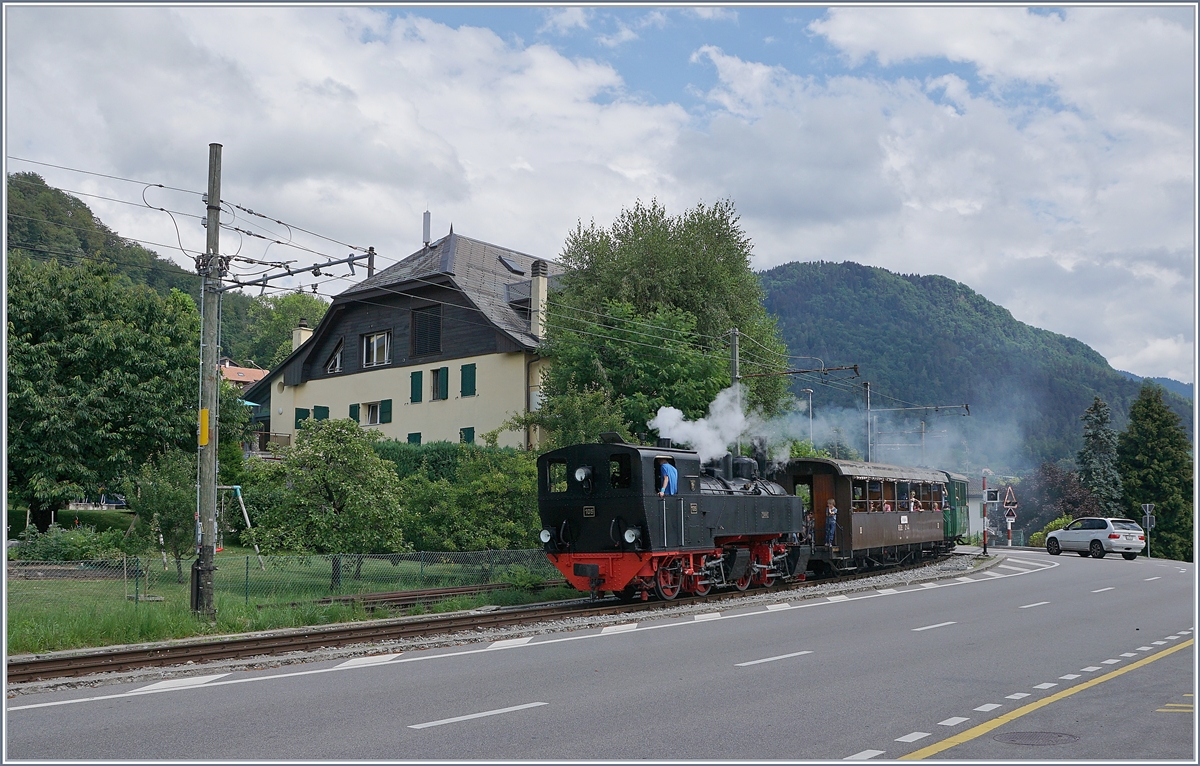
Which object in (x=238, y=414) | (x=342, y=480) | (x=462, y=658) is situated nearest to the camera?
(x=462, y=658)

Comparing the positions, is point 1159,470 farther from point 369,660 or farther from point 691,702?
point 691,702

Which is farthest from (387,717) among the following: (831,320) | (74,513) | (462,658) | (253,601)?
(831,320)

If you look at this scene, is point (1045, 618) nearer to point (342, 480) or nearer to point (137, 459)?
point (342, 480)

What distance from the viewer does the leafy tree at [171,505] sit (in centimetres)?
2167

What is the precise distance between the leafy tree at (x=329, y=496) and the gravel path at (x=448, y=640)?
11.3ft

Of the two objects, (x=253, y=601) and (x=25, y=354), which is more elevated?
(x=25, y=354)

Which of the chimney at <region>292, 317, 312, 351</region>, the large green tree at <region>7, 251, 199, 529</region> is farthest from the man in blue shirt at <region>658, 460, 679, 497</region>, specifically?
the chimney at <region>292, 317, 312, 351</region>

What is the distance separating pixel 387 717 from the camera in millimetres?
8836

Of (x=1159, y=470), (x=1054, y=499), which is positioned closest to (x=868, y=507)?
(x=1159, y=470)

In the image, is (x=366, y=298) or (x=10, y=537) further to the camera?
(x=366, y=298)

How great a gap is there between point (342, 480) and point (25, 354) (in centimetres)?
1328

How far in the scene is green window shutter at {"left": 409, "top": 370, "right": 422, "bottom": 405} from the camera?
41.8 m

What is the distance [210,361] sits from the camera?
16.7 m

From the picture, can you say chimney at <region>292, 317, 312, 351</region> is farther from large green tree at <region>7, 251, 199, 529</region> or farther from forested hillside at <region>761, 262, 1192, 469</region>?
forested hillside at <region>761, 262, 1192, 469</region>
